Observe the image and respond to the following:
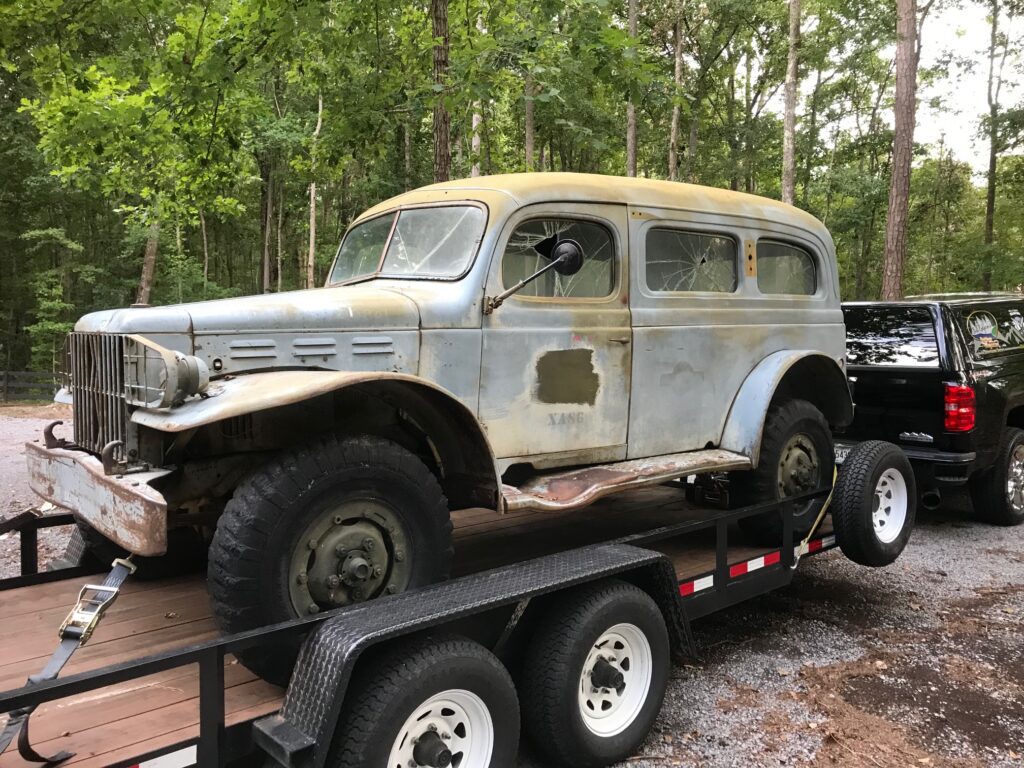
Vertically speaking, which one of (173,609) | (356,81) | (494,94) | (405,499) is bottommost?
(173,609)

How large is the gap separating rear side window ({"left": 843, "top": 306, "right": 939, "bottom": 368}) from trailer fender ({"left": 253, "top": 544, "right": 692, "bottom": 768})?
4.37 meters

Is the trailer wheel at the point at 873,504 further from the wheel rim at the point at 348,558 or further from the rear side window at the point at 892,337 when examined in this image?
the wheel rim at the point at 348,558

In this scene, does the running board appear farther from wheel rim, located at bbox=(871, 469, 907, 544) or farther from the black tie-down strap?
the black tie-down strap

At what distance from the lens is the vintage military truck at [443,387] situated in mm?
2727

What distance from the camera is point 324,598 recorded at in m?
2.87

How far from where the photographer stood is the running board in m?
3.43

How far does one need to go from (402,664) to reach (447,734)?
0.35 m

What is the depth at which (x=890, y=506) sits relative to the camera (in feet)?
16.1

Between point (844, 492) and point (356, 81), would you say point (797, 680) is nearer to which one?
point (844, 492)

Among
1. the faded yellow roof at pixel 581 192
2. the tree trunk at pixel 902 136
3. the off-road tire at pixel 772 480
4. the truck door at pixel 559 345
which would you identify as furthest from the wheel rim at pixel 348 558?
the tree trunk at pixel 902 136

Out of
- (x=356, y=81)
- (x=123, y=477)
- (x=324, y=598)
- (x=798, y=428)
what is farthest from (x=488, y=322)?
(x=356, y=81)

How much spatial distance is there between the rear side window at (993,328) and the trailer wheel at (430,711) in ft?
19.7

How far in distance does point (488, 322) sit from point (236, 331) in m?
1.15

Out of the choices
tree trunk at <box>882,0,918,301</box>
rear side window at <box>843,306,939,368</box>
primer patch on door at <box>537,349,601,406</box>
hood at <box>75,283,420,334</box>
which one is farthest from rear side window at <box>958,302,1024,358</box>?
hood at <box>75,283,420,334</box>
